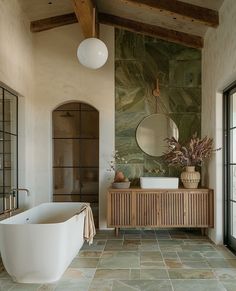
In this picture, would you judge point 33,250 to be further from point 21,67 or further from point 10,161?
point 21,67

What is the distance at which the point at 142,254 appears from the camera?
4305 millimetres

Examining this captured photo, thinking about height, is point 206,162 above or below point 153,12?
below

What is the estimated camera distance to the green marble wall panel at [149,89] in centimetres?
582

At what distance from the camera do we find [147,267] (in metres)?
3.78

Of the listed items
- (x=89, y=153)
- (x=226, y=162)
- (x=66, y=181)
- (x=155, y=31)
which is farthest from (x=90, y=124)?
(x=226, y=162)

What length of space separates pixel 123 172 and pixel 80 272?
2478mm

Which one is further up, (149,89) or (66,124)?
(149,89)

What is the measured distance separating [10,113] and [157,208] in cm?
309

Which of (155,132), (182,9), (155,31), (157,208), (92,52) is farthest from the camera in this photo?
(155,132)

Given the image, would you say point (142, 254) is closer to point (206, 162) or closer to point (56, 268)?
point (56, 268)

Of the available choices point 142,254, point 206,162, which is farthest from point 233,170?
point 142,254

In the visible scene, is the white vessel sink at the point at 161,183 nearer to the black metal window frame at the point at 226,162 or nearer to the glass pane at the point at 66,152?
the black metal window frame at the point at 226,162

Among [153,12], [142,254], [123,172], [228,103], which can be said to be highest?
[153,12]

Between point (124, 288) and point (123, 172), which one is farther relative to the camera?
point (123, 172)
